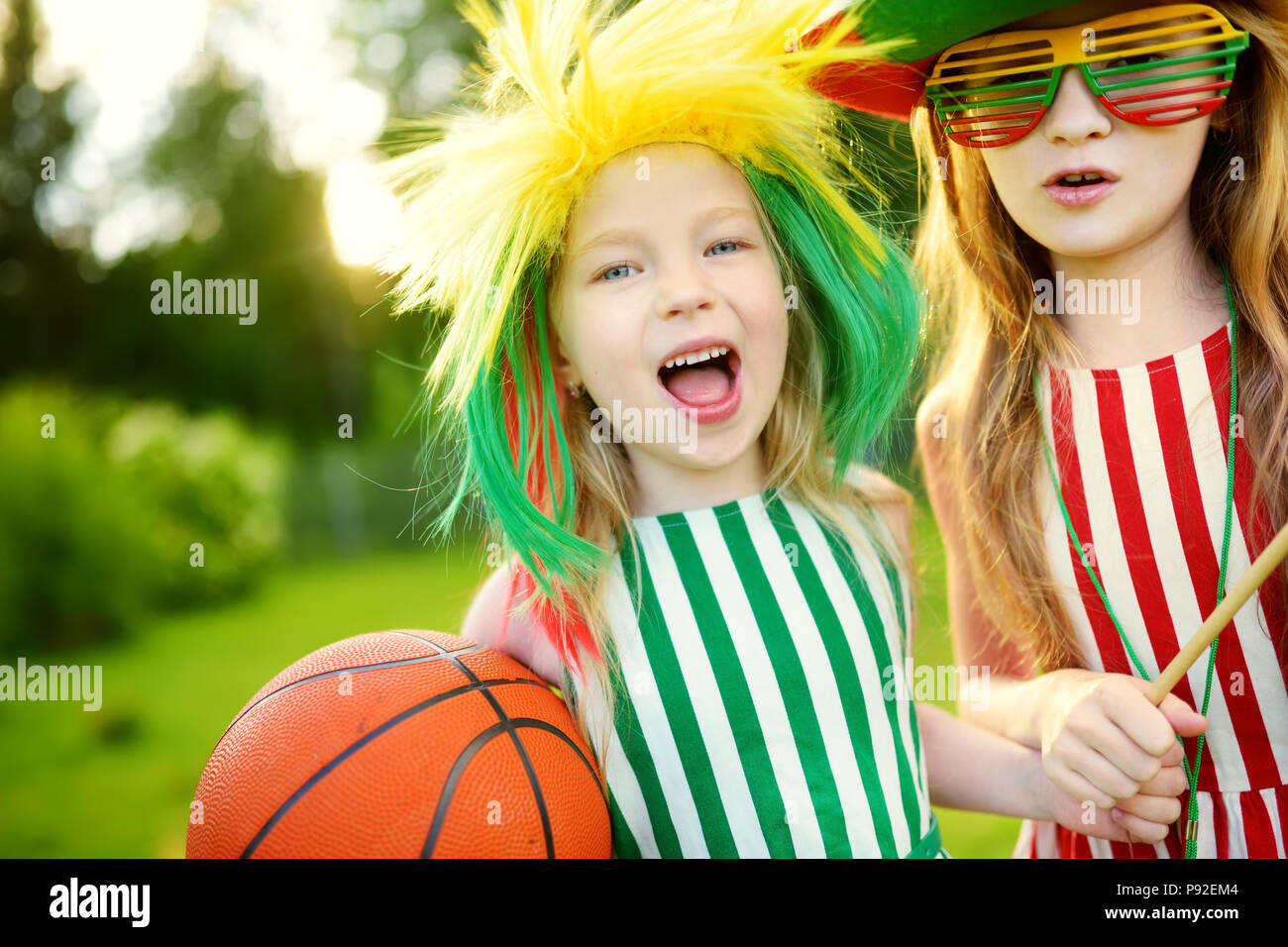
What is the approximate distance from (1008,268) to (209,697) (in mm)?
7234

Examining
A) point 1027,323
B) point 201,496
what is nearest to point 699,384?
point 1027,323

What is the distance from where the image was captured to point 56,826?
541 cm

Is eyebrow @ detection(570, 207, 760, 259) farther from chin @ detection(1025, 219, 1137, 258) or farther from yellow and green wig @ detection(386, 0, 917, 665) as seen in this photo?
chin @ detection(1025, 219, 1137, 258)

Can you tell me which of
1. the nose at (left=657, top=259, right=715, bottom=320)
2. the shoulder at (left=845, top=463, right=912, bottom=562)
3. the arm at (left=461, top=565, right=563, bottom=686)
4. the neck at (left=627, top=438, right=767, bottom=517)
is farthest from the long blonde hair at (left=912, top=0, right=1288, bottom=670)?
the arm at (left=461, top=565, right=563, bottom=686)

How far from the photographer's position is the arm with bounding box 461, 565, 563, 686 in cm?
210

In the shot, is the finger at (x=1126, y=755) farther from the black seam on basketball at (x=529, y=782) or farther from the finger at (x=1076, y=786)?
the black seam on basketball at (x=529, y=782)

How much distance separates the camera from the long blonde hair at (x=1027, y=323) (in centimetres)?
187

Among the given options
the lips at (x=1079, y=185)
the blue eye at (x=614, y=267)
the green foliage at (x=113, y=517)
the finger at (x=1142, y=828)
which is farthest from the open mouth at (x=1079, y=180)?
the green foliage at (x=113, y=517)

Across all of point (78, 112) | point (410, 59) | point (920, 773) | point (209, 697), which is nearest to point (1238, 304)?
point (920, 773)

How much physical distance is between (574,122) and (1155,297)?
115 cm

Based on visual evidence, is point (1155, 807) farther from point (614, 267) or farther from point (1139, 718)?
point (614, 267)

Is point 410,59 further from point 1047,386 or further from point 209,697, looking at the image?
point 1047,386

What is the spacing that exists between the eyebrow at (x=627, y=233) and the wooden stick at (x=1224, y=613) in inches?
43.1

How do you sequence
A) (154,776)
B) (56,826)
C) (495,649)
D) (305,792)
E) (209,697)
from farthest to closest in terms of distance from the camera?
(209,697)
(154,776)
(56,826)
(495,649)
(305,792)
